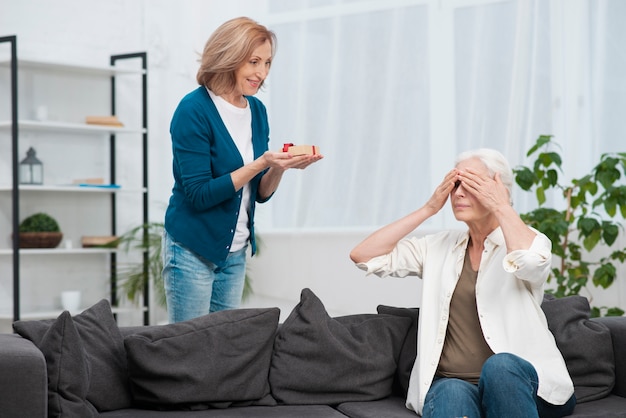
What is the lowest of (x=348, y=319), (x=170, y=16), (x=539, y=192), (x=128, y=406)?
(x=128, y=406)

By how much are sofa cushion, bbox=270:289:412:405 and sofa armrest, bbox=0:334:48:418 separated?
757mm

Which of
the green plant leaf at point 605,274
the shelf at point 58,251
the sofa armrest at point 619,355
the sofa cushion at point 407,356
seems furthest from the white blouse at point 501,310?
the shelf at point 58,251

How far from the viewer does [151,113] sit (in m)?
5.71

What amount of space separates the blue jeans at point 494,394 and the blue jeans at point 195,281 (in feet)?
2.39

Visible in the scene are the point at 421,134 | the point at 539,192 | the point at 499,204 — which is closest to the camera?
the point at 499,204

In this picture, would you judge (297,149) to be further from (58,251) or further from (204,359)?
(58,251)

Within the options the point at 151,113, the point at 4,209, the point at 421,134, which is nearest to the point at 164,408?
the point at 421,134

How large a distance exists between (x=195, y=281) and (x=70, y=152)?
3106 mm

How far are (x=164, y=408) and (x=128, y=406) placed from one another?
112mm

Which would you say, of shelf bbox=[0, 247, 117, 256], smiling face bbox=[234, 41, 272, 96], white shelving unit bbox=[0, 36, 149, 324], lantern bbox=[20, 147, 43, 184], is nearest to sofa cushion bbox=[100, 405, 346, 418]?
smiling face bbox=[234, 41, 272, 96]

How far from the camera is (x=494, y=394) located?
7.30ft

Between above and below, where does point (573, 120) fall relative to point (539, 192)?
above

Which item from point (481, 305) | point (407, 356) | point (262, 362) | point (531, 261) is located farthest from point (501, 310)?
point (262, 362)

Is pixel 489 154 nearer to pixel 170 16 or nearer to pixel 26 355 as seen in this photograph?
pixel 26 355
